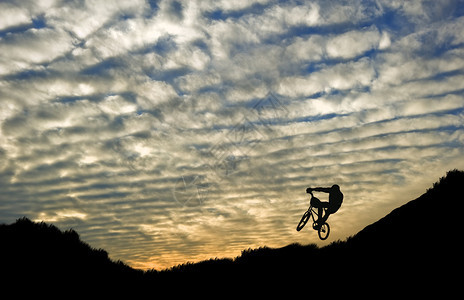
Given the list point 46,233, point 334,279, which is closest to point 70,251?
point 46,233

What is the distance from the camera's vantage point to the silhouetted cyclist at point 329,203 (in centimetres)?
2156

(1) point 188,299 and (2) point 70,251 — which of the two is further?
(2) point 70,251

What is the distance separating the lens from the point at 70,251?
2006 cm

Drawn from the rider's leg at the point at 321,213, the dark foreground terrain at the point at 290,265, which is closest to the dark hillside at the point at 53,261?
the dark foreground terrain at the point at 290,265

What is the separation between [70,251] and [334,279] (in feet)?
44.6

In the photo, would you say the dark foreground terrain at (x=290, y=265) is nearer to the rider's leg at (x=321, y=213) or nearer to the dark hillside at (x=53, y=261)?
the dark hillside at (x=53, y=261)

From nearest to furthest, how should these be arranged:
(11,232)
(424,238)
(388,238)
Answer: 1. (424,238)
2. (388,238)
3. (11,232)

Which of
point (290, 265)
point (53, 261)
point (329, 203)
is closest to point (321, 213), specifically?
point (329, 203)

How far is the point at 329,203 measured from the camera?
21844 millimetres

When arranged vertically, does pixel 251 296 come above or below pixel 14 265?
below

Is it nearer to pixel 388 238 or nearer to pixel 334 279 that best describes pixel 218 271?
pixel 334 279

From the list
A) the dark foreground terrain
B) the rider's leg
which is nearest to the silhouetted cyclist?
the rider's leg

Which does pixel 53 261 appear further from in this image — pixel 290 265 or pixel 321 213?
pixel 321 213

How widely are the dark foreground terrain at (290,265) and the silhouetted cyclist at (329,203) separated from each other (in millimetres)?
2051
